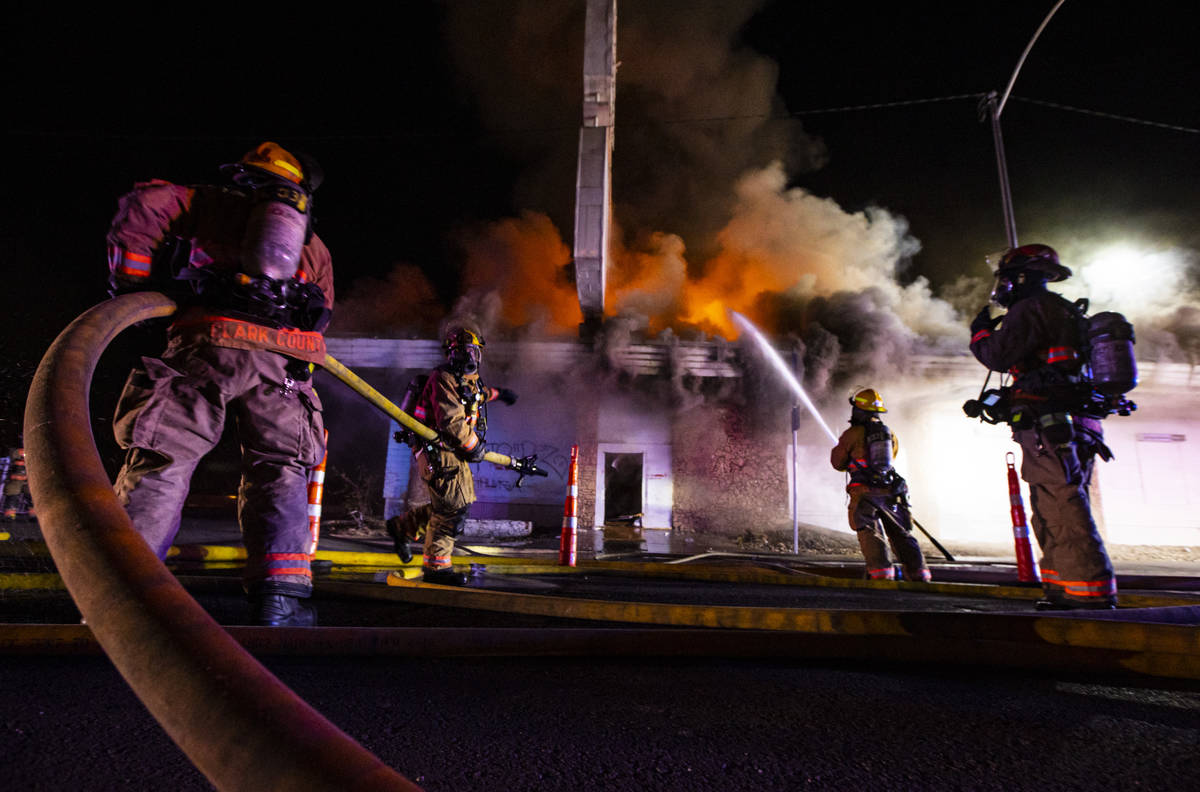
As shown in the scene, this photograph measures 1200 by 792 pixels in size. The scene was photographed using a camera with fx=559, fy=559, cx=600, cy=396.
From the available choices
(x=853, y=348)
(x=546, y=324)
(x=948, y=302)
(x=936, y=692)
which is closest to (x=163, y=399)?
(x=936, y=692)

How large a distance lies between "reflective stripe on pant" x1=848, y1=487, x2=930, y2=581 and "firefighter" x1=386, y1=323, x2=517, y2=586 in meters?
3.18

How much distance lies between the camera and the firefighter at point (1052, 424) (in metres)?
2.78

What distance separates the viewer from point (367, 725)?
1.07 meters

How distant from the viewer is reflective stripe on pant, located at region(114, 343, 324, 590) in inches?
69.4

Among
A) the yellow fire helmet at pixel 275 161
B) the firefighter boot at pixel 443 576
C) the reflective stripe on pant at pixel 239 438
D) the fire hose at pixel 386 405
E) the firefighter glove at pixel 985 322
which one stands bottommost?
the firefighter boot at pixel 443 576

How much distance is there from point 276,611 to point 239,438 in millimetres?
637

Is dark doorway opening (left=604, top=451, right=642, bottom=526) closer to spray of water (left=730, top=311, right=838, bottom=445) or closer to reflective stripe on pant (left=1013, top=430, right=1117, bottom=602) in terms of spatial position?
spray of water (left=730, top=311, right=838, bottom=445)

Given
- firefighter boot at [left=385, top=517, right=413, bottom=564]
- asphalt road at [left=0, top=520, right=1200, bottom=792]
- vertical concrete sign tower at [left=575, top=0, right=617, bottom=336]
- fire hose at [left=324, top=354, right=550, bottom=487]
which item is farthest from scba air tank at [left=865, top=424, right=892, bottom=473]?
vertical concrete sign tower at [left=575, top=0, right=617, bottom=336]

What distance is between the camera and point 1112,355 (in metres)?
2.93

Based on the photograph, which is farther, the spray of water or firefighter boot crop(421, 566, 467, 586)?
the spray of water

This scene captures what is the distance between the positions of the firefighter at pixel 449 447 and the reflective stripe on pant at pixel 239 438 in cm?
145

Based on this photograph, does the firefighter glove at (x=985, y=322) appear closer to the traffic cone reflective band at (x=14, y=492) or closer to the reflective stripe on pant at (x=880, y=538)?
the reflective stripe on pant at (x=880, y=538)

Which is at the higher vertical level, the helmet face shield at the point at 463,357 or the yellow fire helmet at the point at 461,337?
the yellow fire helmet at the point at 461,337

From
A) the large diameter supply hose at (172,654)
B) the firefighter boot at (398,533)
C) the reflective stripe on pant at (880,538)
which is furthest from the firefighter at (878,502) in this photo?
the large diameter supply hose at (172,654)
